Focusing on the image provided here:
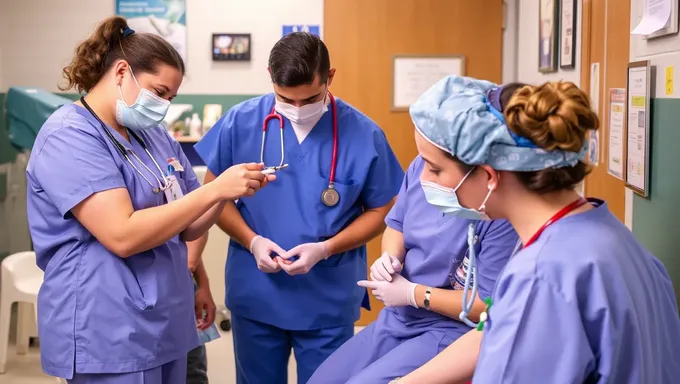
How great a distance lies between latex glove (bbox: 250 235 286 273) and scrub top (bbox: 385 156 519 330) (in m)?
0.41

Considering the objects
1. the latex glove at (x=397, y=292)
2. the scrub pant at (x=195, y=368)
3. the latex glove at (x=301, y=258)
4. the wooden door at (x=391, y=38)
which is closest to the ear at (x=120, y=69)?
the latex glove at (x=301, y=258)

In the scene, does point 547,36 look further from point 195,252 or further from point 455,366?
point 455,366

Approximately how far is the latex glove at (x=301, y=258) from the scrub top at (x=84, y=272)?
0.41m

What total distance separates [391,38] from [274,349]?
88.2 inches

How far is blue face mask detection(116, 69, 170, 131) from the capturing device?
171 centimetres

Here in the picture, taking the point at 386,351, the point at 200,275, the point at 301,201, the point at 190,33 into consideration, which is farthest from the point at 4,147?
the point at 386,351

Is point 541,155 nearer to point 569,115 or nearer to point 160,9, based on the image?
point 569,115

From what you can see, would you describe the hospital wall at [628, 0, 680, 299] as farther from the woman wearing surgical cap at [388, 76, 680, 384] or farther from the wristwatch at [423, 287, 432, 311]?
the wristwatch at [423, 287, 432, 311]

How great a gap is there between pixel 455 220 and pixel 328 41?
8.24ft

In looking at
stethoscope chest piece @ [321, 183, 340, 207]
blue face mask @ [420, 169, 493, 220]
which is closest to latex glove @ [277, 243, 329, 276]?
stethoscope chest piece @ [321, 183, 340, 207]

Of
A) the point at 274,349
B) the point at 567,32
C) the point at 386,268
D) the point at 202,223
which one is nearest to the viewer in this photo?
the point at 386,268

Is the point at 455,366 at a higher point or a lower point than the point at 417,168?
lower

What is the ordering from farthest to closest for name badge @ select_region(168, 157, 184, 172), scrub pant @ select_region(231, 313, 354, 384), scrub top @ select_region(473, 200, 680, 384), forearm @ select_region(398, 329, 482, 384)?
1. scrub pant @ select_region(231, 313, 354, 384)
2. name badge @ select_region(168, 157, 184, 172)
3. forearm @ select_region(398, 329, 482, 384)
4. scrub top @ select_region(473, 200, 680, 384)

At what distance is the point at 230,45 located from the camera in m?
4.16
